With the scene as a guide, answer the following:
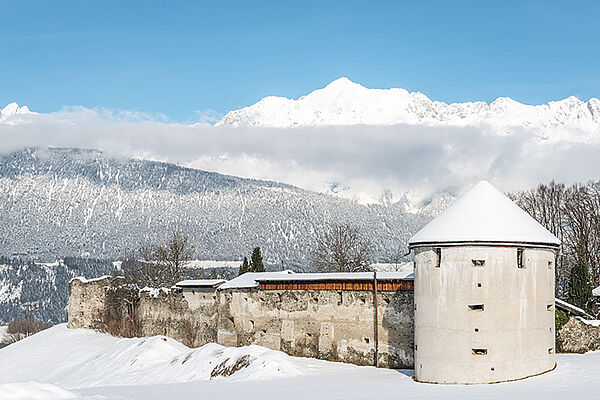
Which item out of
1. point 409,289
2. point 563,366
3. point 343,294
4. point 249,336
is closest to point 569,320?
point 563,366

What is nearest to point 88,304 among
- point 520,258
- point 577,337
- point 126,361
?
point 126,361

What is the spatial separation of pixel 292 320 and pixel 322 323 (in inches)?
75.7

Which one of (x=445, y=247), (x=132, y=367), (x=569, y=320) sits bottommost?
(x=132, y=367)

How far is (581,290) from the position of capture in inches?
→ 1446

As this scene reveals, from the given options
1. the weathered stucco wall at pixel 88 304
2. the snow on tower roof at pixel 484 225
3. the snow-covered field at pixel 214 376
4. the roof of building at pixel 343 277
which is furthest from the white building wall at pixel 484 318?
the weathered stucco wall at pixel 88 304

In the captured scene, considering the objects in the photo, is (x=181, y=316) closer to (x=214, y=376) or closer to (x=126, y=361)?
(x=126, y=361)

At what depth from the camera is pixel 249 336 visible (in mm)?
38531

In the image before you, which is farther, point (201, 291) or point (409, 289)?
point (201, 291)

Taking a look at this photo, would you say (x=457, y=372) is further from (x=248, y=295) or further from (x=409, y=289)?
(x=248, y=295)

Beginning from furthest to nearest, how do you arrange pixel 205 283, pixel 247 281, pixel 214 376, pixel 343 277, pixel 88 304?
pixel 88 304, pixel 205 283, pixel 247 281, pixel 343 277, pixel 214 376

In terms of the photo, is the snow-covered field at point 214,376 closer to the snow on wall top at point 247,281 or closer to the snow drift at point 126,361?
the snow drift at point 126,361

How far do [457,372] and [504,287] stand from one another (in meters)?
3.25

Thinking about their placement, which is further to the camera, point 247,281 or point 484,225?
point 247,281

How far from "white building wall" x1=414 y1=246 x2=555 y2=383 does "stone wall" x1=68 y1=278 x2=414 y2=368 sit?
528 centimetres
